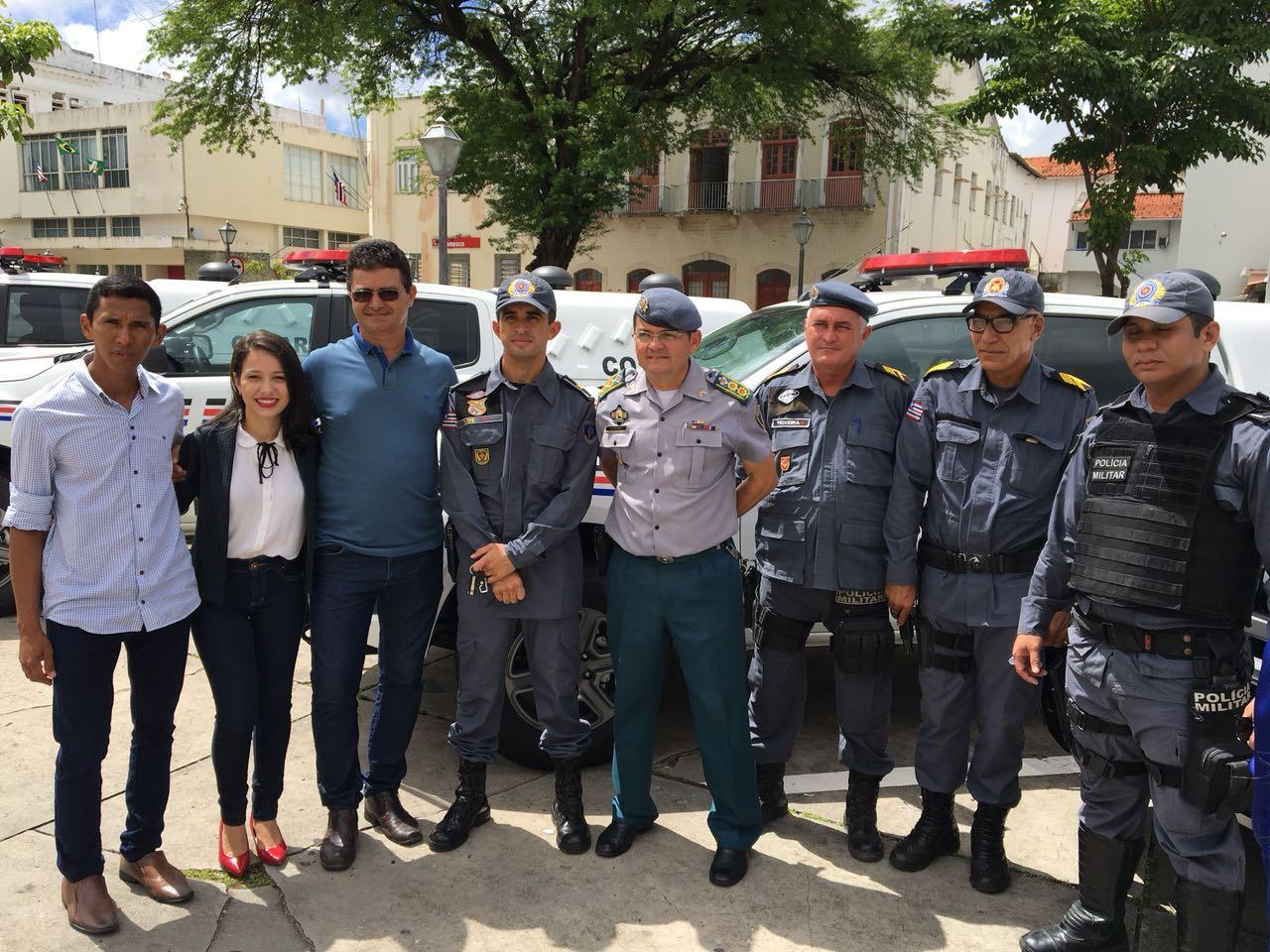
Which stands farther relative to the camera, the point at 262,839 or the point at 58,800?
the point at 262,839

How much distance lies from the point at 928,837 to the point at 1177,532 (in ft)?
4.41

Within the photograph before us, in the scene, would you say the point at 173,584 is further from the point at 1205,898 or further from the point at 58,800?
the point at 1205,898

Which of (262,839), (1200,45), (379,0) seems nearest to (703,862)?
(262,839)

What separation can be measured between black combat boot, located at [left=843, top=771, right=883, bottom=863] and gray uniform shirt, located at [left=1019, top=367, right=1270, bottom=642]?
0.82 m

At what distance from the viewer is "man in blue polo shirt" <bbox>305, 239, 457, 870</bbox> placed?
3025 mm

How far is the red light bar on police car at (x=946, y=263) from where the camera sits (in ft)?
14.1

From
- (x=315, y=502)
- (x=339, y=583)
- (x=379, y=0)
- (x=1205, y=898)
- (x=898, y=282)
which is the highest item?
(x=379, y=0)

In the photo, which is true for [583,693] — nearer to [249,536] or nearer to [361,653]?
[361,653]

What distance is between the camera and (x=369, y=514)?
9.93 feet

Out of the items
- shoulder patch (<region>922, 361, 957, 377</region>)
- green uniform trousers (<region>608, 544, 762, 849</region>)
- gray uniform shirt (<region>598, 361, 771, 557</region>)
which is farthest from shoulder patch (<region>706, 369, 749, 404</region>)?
shoulder patch (<region>922, 361, 957, 377</region>)

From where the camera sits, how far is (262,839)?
10.2ft

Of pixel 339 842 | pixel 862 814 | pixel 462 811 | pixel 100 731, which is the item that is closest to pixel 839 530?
pixel 862 814

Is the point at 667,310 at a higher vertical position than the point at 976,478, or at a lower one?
higher

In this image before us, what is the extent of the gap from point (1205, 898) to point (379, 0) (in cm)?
1713
